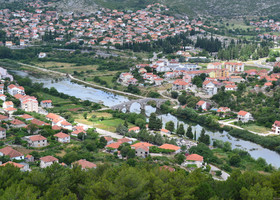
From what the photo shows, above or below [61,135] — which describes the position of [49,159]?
above

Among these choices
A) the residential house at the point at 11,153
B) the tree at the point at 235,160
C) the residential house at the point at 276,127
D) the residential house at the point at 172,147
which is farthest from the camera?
the residential house at the point at 276,127

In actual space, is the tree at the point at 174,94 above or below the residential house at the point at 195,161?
above

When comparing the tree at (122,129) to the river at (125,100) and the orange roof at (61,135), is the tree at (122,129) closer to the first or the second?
the orange roof at (61,135)

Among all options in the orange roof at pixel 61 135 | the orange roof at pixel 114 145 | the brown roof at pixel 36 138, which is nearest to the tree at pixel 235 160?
the orange roof at pixel 114 145

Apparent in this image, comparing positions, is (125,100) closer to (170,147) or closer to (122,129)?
(122,129)

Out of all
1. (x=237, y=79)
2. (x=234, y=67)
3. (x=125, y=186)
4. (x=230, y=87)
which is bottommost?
(x=230, y=87)

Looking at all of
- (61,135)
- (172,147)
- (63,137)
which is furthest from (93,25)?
(172,147)

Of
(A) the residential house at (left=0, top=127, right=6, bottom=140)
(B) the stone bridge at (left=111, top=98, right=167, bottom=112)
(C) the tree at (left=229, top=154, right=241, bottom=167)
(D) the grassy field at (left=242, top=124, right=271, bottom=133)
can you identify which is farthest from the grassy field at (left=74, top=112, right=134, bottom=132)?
(C) the tree at (left=229, top=154, right=241, bottom=167)
